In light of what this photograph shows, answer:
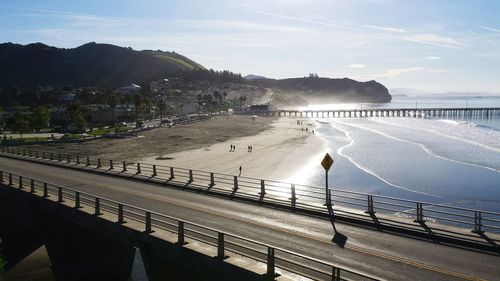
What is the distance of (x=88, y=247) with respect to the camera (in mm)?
21438

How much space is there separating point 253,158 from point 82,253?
4019 centimetres

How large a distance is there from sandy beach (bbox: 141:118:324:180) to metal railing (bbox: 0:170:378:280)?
2661 cm

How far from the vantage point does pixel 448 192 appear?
39.3m

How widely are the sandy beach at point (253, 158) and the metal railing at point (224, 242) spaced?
26.6m

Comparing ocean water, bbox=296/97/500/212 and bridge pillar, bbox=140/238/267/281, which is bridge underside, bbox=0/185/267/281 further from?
ocean water, bbox=296/97/500/212

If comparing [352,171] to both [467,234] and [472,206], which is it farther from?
[467,234]

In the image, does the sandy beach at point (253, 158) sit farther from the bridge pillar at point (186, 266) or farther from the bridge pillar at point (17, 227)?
the bridge pillar at point (186, 266)

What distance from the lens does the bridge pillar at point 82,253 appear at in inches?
830

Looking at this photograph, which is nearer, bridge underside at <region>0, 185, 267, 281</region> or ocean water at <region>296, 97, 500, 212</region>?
bridge underside at <region>0, 185, 267, 281</region>

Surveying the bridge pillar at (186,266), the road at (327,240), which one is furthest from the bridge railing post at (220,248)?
the road at (327,240)

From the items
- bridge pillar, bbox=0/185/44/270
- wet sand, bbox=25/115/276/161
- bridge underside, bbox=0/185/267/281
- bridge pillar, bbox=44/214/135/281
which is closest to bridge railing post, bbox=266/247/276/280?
bridge underside, bbox=0/185/267/281

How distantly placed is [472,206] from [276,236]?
23.5 m

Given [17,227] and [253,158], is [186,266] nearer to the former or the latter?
[17,227]

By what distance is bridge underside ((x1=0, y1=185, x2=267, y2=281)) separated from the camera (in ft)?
44.0
